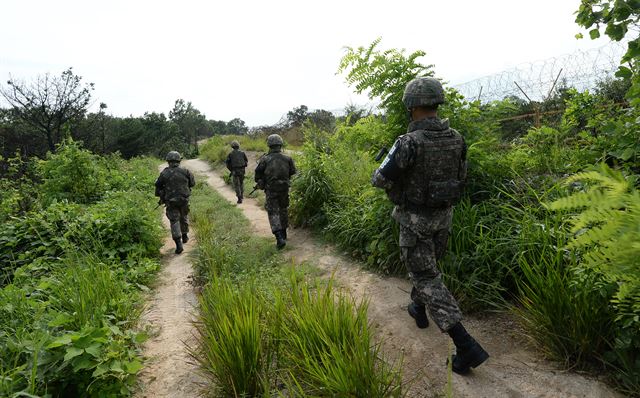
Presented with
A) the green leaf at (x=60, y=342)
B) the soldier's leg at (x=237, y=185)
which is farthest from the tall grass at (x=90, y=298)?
the soldier's leg at (x=237, y=185)

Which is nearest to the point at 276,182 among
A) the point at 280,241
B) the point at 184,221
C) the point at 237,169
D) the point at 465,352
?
the point at 280,241

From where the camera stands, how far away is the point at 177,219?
6.61 m

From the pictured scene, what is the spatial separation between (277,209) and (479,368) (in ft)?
13.5

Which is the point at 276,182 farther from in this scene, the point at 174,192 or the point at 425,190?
the point at 425,190

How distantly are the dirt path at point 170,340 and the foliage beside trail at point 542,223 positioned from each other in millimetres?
2136

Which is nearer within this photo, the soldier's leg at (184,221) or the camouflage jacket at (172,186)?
the camouflage jacket at (172,186)

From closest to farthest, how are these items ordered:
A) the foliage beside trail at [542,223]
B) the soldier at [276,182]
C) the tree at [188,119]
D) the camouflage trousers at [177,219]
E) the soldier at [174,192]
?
the foliage beside trail at [542,223] < the soldier at [276,182] < the camouflage trousers at [177,219] < the soldier at [174,192] < the tree at [188,119]

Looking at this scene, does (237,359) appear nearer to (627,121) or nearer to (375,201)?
(375,201)

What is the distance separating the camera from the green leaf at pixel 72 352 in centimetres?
222

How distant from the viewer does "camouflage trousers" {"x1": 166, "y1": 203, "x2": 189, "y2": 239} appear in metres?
6.46

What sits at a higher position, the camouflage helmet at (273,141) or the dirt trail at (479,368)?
the camouflage helmet at (273,141)

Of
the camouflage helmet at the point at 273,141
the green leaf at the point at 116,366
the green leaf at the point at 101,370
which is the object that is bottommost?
the green leaf at the point at 116,366

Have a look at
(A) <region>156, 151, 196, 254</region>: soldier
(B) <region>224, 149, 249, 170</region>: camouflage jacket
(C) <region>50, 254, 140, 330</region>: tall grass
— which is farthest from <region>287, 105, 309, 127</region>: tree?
(C) <region>50, 254, 140, 330</region>: tall grass

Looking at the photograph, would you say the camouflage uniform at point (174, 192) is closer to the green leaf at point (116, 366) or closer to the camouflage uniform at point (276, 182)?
the camouflage uniform at point (276, 182)
